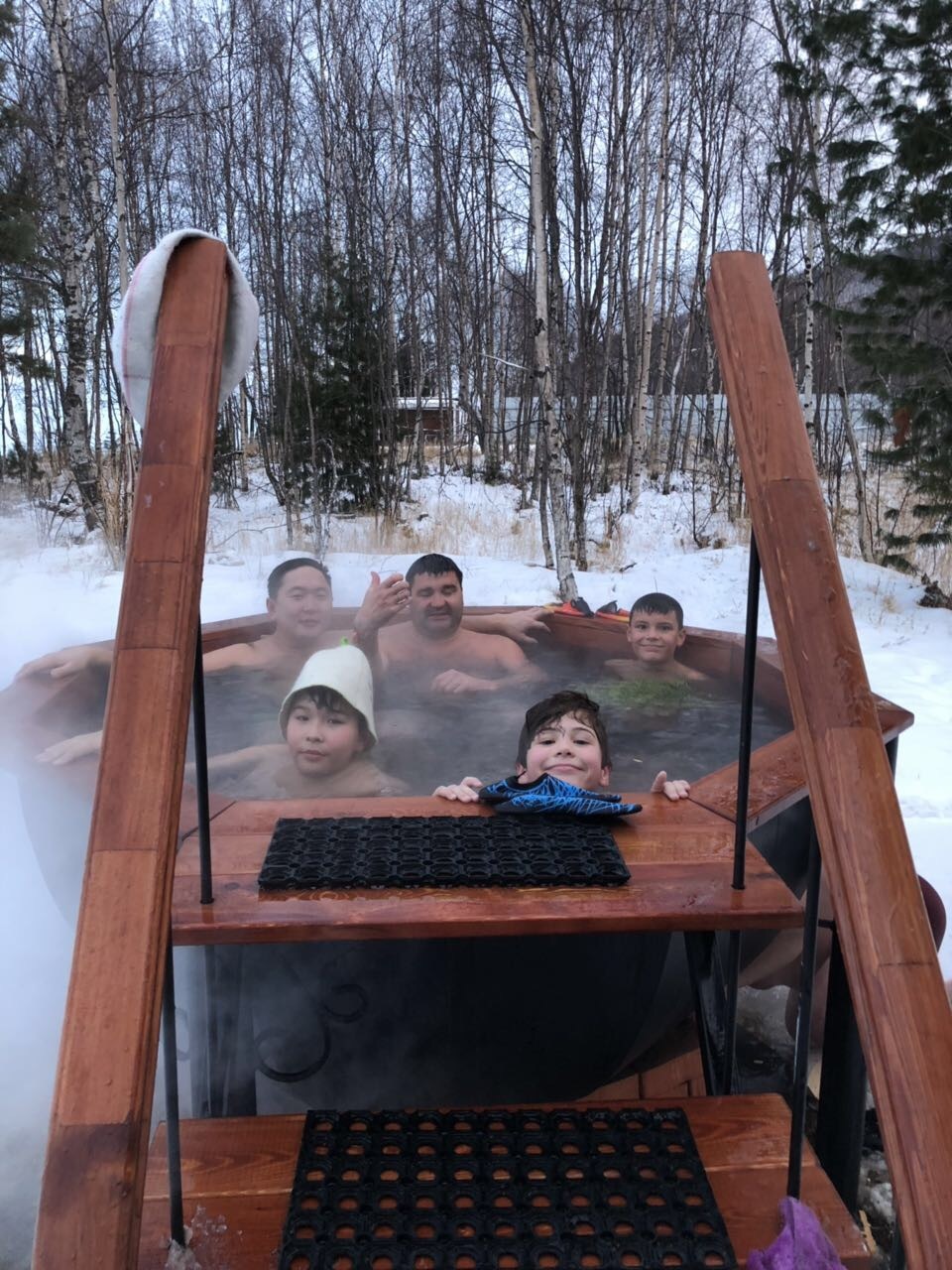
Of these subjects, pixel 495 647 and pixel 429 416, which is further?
pixel 429 416

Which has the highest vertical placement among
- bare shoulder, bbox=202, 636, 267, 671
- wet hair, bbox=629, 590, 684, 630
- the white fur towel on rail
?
the white fur towel on rail

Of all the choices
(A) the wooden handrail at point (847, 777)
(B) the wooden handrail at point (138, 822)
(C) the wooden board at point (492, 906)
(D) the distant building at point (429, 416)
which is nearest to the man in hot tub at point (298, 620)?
(C) the wooden board at point (492, 906)

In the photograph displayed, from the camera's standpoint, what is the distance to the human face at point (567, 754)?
1.96 meters

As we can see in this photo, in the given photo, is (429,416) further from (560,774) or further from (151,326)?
(151,326)

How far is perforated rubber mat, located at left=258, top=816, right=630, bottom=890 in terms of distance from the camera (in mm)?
1248

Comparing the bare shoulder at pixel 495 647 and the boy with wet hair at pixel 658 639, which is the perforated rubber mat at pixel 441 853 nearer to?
the boy with wet hair at pixel 658 639

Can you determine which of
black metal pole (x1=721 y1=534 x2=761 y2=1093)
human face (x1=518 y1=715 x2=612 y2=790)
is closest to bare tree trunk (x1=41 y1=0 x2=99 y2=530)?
human face (x1=518 y1=715 x2=612 y2=790)

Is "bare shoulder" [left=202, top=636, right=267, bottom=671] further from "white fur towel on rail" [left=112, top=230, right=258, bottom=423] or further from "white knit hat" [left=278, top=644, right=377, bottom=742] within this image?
"white fur towel on rail" [left=112, top=230, right=258, bottom=423]

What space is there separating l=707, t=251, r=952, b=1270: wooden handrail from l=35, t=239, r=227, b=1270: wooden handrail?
22.1 inches

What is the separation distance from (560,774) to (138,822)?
1.24 metres

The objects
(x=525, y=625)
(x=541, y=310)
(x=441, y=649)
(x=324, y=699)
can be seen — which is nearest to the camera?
(x=324, y=699)

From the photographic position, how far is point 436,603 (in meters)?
3.67

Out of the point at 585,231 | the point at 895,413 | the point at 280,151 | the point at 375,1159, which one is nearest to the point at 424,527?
the point at 585,231

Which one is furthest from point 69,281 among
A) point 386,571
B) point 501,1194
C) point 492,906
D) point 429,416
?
point 429,416
